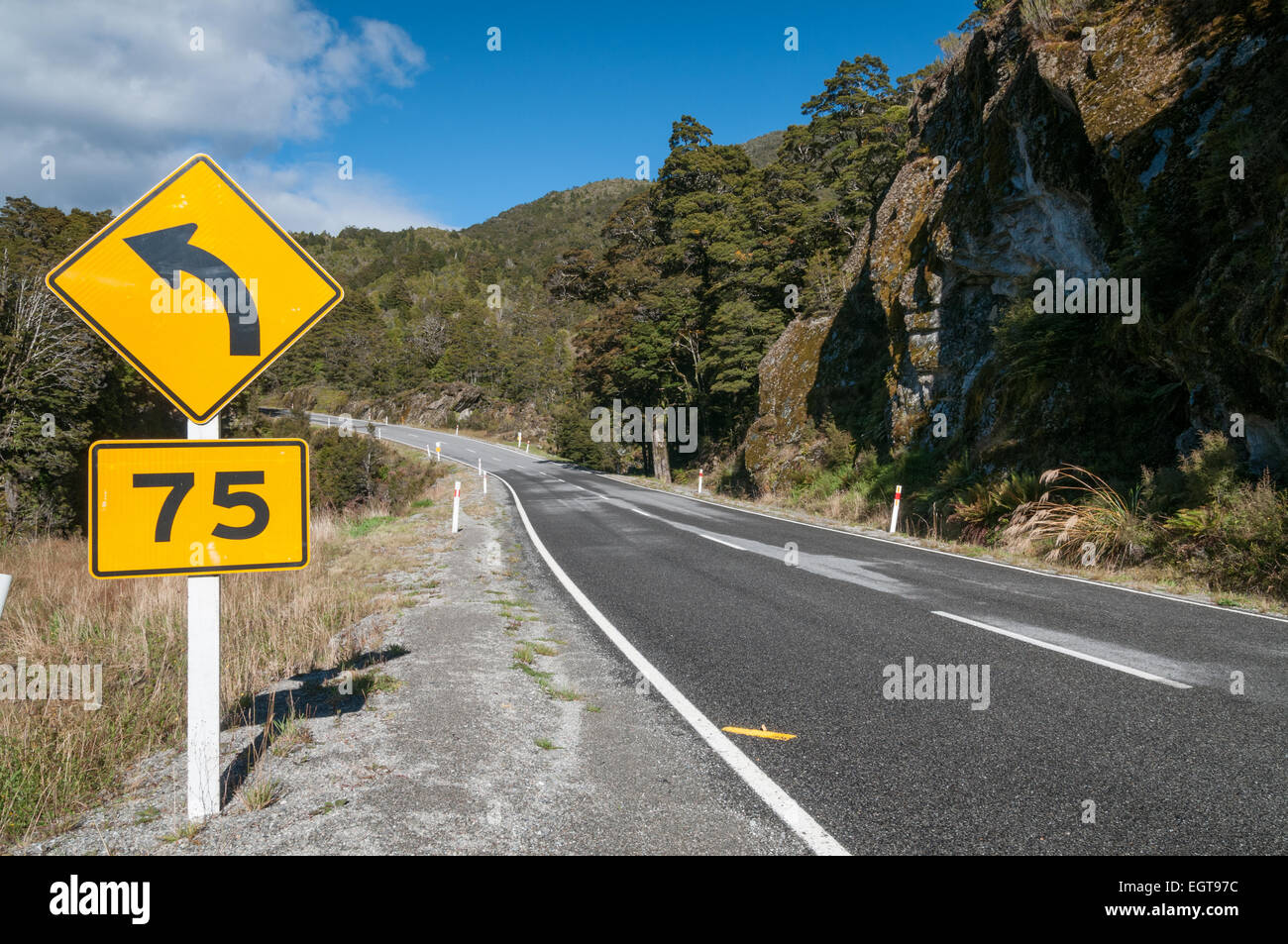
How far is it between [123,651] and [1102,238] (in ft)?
50.0

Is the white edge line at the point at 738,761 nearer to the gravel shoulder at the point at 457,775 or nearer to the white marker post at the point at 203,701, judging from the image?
the gravel shoulder at the point at 457,775

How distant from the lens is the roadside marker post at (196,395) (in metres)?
A: 2.72

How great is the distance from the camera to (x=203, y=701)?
2828 mm

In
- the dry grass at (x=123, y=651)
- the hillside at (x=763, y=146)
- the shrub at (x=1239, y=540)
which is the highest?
the hillside at (x=763, y=146)

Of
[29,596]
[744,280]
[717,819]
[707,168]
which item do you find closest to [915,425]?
[744,280]

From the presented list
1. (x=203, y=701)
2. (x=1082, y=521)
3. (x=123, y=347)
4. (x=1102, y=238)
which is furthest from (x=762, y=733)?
(x=1102, y=238)

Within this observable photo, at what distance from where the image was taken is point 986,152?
14.7 m

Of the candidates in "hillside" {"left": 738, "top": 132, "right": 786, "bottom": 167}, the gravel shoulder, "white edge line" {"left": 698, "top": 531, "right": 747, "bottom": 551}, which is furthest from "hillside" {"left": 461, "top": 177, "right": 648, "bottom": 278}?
the gravel shoulder

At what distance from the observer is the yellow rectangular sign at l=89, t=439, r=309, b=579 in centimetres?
268

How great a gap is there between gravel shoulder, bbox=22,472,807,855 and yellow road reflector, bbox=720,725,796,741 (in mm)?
291

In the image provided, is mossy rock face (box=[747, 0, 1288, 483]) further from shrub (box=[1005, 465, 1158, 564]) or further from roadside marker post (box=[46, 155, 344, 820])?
roadside marker post (box=[46, 155, 344, 820])

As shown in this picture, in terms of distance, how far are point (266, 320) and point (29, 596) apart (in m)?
6.89

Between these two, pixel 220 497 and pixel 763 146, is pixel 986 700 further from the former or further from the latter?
pixel 763 146

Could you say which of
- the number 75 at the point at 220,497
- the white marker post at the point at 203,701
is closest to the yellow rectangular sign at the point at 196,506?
the number 75 at the point at 220,497
